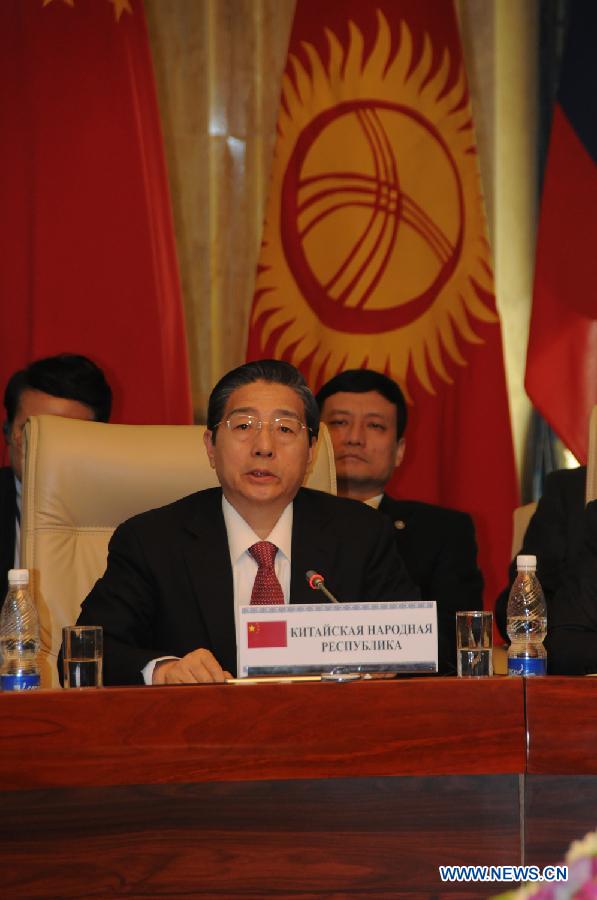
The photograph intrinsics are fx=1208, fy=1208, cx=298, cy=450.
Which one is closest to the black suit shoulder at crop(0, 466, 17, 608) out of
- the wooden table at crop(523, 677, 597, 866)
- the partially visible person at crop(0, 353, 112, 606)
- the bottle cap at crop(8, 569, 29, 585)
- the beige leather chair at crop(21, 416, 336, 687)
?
the partially visible person at crop(0, 353, 112, 606)

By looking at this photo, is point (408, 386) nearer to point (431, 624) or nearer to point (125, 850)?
point (431, 624)

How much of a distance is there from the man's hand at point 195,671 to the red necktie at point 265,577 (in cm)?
36

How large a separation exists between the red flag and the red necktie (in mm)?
1537

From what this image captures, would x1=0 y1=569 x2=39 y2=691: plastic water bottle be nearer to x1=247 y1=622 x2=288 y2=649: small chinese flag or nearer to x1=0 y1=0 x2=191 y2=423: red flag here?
x1=247 y1=622 x2=288 y2=649: small chinese flag

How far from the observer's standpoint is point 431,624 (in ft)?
5.36

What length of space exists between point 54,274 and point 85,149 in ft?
1.32

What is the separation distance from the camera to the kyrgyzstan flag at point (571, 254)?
3816mm

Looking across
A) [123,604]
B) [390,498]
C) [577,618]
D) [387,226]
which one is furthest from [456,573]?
[387,226]

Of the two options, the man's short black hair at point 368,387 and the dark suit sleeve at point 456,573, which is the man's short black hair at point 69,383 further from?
the dark suit sleeve at point 456,573

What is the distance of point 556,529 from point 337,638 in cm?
131

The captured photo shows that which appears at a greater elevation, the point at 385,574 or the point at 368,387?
the point at 368,387

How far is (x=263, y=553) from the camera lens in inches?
90.1

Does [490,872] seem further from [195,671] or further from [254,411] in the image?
[254,411]

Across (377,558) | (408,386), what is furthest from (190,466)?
(408,386)
